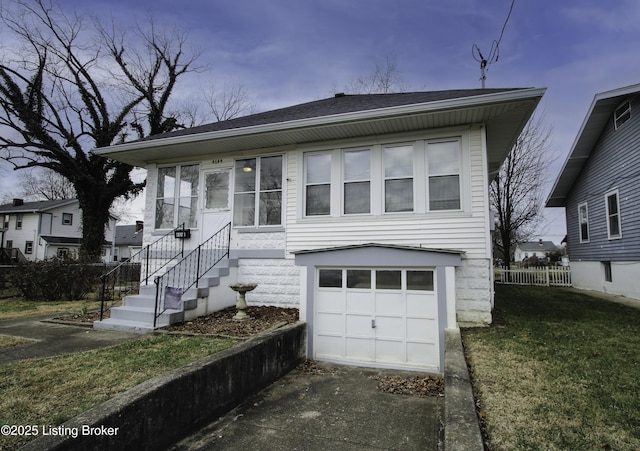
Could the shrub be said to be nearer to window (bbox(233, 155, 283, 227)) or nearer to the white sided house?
the white sided house

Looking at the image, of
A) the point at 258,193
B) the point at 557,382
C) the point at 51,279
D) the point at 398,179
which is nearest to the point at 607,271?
the point at 398,179

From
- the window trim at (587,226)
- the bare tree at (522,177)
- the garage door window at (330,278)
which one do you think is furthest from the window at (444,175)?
the bare tree at (522,177)

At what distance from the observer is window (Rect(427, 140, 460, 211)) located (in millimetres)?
7711

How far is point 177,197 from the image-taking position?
10.2m

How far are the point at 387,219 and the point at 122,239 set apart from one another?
1720 inches

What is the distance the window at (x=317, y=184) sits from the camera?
877cm

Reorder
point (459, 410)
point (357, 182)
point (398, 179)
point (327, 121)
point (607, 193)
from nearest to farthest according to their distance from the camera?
point (459, 410) < point (327, 121) < point (398, 179) < point (357, 182) < point (607, 193)

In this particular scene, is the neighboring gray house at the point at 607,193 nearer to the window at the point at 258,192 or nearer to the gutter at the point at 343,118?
the gutter at the point at 343,118

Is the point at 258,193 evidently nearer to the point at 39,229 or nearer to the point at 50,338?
the point at 50,338

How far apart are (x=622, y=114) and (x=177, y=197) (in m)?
14.7

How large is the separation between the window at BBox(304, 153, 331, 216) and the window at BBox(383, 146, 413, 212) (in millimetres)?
1423

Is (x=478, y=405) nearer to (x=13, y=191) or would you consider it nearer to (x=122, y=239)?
(x=122, y=239)

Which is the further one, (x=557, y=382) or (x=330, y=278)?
(x=330, y=278)

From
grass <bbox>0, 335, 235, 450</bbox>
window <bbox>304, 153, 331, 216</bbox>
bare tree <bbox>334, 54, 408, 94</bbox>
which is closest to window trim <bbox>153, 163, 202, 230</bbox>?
window <bbox>304, 153, 331, 216</bbox>
